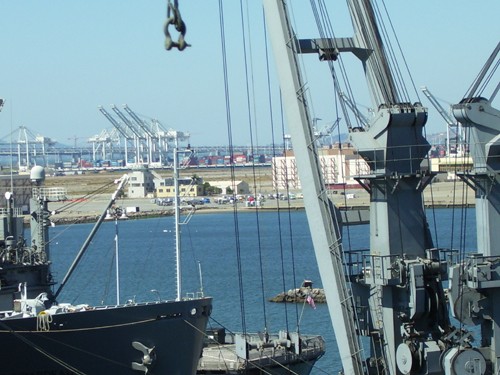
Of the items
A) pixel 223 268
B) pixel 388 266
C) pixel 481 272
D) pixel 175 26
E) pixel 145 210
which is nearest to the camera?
pixel 175 26

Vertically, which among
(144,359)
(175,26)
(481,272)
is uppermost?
(175,26)

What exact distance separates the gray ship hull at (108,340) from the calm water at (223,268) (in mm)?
1504

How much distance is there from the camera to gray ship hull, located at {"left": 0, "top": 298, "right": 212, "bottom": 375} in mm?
21109

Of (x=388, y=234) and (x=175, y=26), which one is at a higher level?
(x=175, y=26)

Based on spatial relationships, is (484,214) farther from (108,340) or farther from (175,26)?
(108,340)

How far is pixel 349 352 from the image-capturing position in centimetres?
1627

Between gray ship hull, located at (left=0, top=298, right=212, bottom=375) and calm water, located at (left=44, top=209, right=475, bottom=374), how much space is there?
4.93 feet

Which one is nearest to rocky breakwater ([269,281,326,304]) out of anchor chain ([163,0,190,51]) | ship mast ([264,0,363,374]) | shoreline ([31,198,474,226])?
ship mast ([264,0,363,374])

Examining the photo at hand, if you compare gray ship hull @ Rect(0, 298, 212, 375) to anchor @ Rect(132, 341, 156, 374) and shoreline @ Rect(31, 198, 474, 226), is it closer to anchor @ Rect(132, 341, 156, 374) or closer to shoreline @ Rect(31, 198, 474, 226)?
anchor @ Rect(132, 341, 156, 374)

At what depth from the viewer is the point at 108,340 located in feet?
72.4

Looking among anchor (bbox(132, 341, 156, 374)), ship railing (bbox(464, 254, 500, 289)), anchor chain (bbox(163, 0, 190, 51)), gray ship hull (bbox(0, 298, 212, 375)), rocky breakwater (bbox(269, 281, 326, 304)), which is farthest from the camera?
rocky breakwater (bbox(269, 281, 326, 304))

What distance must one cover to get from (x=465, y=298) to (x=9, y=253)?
11999 mm

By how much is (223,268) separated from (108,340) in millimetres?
38969

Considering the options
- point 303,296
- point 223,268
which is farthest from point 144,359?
point 223,268
